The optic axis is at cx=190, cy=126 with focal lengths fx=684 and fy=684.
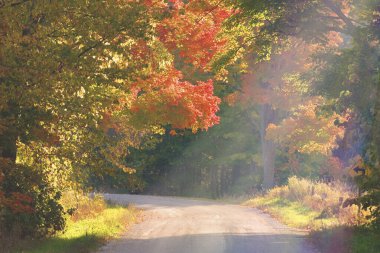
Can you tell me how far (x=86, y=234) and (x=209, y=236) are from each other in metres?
3.73

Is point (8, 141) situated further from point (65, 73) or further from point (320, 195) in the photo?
point (320, 195)

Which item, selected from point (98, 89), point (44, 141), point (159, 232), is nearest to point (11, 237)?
point (44, 141)

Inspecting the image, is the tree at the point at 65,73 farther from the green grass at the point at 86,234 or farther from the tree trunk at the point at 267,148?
the tree trunk at the point at 267,148

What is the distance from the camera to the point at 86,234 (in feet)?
60.5

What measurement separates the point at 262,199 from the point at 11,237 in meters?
23.5

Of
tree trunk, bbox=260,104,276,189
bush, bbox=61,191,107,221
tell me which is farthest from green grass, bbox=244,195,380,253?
tree trunk, bbox=260,104,276,189

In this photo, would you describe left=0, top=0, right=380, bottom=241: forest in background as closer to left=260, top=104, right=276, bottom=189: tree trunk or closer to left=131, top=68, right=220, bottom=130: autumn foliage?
left=131, top=68, right=220, bottom=130: autumn foliage

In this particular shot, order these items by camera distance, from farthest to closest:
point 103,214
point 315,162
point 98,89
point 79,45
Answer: point 315,162
point 103,214
point 98,89
point 79,45

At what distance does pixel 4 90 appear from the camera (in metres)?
13.0

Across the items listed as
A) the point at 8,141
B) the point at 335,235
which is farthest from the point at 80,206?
the point at 335,235

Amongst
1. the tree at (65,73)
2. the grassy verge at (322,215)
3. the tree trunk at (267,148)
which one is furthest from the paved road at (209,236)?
the tree trunk at (267,148)

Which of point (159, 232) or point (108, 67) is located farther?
point (159, 232)

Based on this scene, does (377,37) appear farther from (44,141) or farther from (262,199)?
(262,199)

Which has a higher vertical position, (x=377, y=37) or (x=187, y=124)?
(x=377, y=37)
